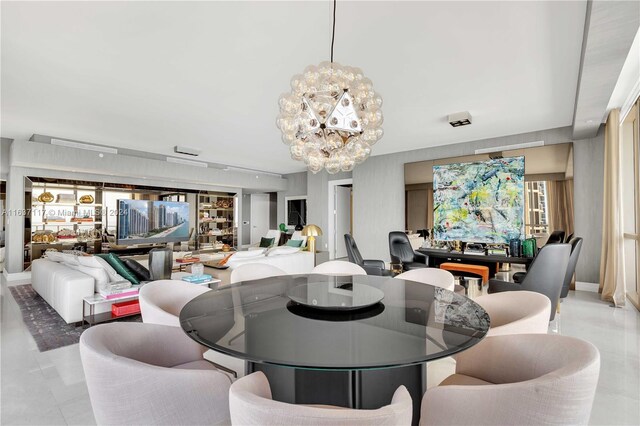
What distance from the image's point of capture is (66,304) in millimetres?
3229

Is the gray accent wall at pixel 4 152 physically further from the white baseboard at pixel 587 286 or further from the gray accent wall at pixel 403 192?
the white baseboard at pixel 587 286

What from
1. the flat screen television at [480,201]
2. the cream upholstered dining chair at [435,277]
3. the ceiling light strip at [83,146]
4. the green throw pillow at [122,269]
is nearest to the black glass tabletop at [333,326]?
the cream upholstered dining chair at [435,277]

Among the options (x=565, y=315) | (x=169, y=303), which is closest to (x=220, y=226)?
(x=169, y=303)

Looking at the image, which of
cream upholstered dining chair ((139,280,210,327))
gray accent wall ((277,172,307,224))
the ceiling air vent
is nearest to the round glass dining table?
cream upholstered dining chair ((139,280,210,327))

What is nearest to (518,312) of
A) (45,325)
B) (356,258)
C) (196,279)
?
(356,258)

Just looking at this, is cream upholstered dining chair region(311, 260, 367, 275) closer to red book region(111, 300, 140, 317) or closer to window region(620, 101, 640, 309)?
red book region(111, 300, 140, 317)

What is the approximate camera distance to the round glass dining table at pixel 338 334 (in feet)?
3.30

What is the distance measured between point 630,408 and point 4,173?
9.70 metres

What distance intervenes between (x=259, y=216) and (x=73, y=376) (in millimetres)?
9311

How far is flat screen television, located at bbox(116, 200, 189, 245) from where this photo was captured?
23.6 feet

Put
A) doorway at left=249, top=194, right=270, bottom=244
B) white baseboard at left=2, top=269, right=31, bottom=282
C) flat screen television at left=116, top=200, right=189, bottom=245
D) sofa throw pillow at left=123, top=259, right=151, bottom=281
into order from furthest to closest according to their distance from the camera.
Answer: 1. doorway at left=249, top=194, right=270, bottom=244
2. flat screen television at left=116, top=200, right=189, bottom=245
3. white baseboard at left=2, top=269, right=31, bottom=282
4. sofa throw pillow at left=123, top=259, right=151, bottom=281

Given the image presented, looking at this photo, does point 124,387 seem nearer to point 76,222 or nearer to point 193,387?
point 193,387

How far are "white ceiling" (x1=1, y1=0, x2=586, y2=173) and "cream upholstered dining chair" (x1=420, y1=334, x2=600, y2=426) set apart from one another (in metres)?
2.21

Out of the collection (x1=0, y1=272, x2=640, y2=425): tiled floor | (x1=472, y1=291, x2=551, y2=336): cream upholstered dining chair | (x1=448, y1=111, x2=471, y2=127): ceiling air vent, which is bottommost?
(x1=0, y1=272, x2=640, y2=425): tiled floor
